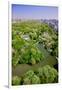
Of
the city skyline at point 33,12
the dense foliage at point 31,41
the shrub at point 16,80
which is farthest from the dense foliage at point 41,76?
the city skyline at point 33,12

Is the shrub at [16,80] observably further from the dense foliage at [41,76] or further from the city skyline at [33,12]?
the city skyline at [33,12]

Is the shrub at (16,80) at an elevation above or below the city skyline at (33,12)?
below

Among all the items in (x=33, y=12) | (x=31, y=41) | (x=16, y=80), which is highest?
(x=33, y=12)

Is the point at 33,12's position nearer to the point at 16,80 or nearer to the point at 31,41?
the point at 31,41

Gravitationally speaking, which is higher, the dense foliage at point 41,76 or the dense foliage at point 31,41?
the dense foliage at point 31,41

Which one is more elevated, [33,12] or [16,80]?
[33,12]

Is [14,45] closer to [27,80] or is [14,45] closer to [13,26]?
[13,26]

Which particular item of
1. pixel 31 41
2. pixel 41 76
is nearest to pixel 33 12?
pixel 31 41

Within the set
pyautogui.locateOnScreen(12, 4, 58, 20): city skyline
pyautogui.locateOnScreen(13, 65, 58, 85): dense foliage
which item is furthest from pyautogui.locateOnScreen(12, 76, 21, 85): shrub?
pyautogui.locateOnScreen(12, 4, 58, 20): city skyline

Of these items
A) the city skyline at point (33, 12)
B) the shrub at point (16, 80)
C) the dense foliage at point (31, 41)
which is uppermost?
the city skyline at point (33, 12)

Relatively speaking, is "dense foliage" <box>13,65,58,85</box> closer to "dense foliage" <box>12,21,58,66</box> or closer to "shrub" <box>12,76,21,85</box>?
"shrub" <box>12,76,21,85</box>

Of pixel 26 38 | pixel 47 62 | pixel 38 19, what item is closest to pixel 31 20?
pixel 38 19
